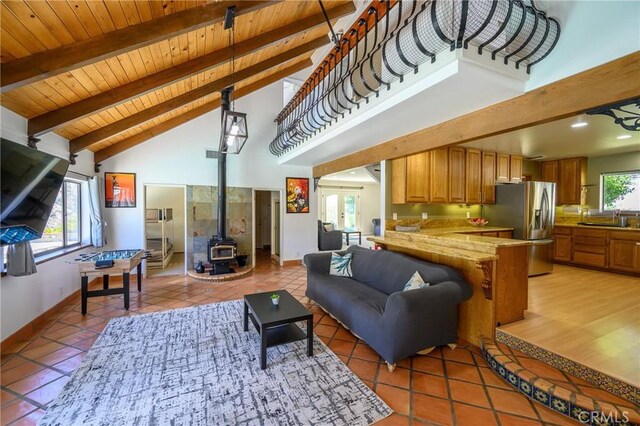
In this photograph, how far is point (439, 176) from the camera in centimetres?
446

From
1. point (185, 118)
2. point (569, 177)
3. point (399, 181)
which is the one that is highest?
point (185, 118)

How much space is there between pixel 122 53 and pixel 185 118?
342 centimetres

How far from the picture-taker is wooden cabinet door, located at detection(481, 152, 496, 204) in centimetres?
491

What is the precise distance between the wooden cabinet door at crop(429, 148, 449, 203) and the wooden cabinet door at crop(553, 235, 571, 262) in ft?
9.52

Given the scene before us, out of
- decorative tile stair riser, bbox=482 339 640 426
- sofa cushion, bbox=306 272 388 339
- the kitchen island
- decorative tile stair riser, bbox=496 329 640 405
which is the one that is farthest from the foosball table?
decorative tile stair riser, bbox=496 329 640 405

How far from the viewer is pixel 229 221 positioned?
5.99 meters

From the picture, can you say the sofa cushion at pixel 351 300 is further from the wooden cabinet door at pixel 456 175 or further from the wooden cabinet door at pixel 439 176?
the wooden cabinet door at pixel 456 175

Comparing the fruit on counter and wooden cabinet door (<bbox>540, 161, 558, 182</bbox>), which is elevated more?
wooden cabinet door (<bbox>540, 161, 558, 182</bbox>)

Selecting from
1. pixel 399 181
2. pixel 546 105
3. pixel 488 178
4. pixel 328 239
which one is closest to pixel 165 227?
pixel 328 239

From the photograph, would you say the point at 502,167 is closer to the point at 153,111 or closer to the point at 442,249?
the point at 442,249

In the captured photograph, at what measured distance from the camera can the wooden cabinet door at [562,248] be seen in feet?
17.1

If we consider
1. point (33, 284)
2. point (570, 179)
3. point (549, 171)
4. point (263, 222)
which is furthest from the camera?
point (263, 222)

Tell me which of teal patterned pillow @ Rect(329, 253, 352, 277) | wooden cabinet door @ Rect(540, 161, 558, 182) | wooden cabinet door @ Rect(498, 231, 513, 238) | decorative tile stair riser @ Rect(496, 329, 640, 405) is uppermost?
wooden cabinet door @ Rect(540, 161, 558, 182)

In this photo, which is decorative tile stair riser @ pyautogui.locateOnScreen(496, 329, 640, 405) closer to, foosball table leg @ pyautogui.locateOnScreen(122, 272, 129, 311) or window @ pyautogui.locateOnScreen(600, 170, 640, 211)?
foosball table leg @ pyautogui.locateOnScreen(122, 272, 129, 311)
